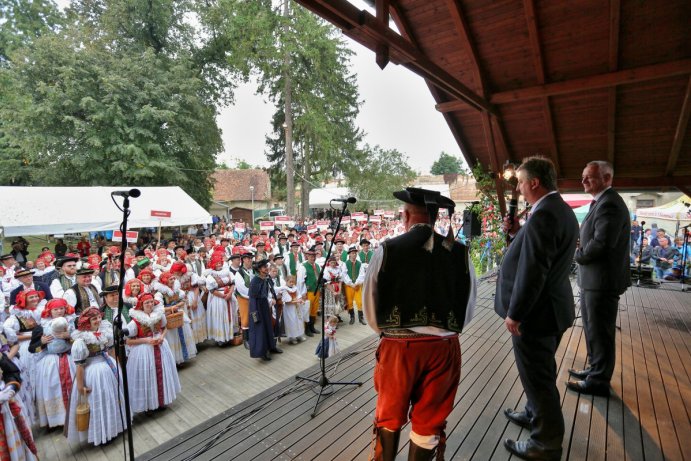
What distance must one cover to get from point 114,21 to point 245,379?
22.3 meters

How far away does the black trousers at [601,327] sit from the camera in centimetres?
273

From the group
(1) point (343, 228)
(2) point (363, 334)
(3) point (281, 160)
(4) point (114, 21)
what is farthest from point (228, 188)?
(2) point (363, 334)

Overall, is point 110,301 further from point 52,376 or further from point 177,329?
point 177,329

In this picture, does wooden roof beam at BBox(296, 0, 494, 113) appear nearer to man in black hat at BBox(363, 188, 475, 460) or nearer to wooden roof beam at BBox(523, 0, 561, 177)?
wooden roof beam at BBox(523, 0, 561, 177)

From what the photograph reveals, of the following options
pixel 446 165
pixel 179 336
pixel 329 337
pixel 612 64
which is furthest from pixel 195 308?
pixel 446 165

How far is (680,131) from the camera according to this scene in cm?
494

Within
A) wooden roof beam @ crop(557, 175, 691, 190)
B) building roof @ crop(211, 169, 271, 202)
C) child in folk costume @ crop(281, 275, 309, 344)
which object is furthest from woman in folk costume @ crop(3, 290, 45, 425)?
building roof @ crop(211, 169, 271, 202)

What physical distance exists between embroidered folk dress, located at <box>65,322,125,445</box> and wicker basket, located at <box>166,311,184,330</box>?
3.00 ft

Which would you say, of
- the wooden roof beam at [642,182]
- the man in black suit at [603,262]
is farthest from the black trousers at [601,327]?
the wooden roof beam at [642,182]

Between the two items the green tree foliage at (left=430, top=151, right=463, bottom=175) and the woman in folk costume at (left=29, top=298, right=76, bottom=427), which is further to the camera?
the green tree foliage at (left=430, top=151, right=463, bottom=175)

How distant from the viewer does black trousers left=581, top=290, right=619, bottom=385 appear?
8.96 ft

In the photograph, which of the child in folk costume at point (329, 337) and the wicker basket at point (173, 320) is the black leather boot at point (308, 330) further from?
the wicker basket at point (173, 320)

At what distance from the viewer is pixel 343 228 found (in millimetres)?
15742

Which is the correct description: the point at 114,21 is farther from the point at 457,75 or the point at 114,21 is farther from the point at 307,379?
the point at 307,379
